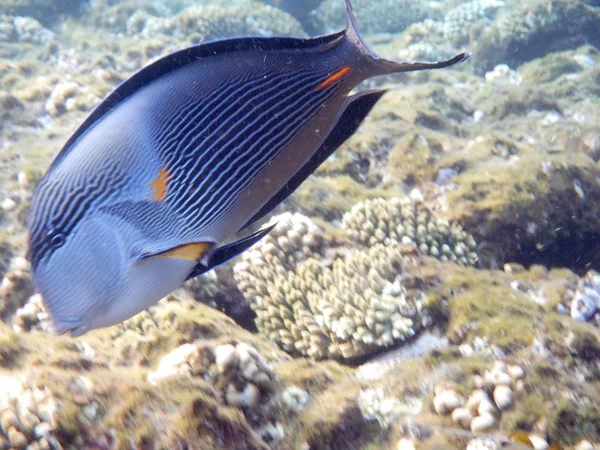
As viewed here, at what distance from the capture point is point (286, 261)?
4.15 meters

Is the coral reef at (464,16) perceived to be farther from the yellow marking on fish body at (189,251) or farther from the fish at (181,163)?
the yellow marking on fish body at (189,251)

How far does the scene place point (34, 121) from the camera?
5.93 metres

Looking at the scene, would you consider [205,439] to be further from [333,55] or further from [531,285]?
[531,285]

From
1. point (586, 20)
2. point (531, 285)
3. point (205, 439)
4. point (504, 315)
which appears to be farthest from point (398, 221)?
point (586, 20)

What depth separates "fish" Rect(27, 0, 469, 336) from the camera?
121 centimetres

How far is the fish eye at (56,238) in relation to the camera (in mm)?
1208

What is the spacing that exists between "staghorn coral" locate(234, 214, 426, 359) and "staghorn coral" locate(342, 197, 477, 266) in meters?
0.59

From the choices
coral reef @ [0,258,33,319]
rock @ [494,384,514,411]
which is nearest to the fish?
rock @ [494,384,514,411]

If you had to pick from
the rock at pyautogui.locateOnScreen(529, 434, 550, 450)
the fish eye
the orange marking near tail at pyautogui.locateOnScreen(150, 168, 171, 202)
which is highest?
the orange marking near tail at pyautogui.locateOnScreen(150, 168, 171, 202)

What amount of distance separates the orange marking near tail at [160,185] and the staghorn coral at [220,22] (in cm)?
1189

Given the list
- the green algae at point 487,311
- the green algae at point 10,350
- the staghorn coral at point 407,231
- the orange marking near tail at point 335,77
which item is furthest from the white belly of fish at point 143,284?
the staghorn coral at point 407,231

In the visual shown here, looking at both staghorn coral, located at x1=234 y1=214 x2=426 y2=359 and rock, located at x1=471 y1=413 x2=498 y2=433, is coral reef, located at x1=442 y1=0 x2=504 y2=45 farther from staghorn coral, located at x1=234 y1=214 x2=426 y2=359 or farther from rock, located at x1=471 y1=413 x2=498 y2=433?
rock, located at x1=471 y1=413 x2=498 y2=433

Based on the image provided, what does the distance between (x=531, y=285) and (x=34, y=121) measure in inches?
247

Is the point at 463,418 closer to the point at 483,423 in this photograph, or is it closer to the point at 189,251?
the point at 483,423
